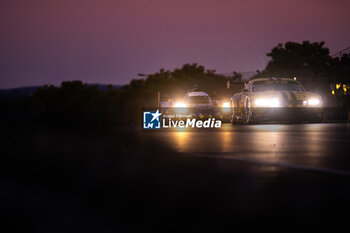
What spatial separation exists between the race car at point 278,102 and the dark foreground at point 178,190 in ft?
28.6

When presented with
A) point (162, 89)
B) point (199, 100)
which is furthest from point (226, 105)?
point (162, 89)

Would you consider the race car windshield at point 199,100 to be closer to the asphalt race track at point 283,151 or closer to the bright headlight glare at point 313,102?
the bright headlight glare at point 313,102

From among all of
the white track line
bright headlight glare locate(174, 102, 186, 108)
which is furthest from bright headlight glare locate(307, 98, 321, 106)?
the white track line

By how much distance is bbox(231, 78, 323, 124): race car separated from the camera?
71.7ft

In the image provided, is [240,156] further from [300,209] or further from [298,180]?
[300,209]

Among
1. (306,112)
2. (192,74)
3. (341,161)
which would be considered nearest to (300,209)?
(341,161)

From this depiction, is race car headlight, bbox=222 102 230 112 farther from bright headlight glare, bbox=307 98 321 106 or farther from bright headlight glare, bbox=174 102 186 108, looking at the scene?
bright headlight glare, bbox=307 98 321 106

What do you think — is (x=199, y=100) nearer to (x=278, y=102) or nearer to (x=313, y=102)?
(x=278, y=102)

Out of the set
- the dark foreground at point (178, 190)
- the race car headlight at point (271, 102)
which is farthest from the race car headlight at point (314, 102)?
the dark foreground at point (178, 190)

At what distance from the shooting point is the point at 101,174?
9.10 m

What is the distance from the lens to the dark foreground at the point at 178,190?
5.52m

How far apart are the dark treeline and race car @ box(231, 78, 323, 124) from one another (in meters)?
1.41

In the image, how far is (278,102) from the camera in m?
21.8

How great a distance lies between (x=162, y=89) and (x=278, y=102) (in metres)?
102
